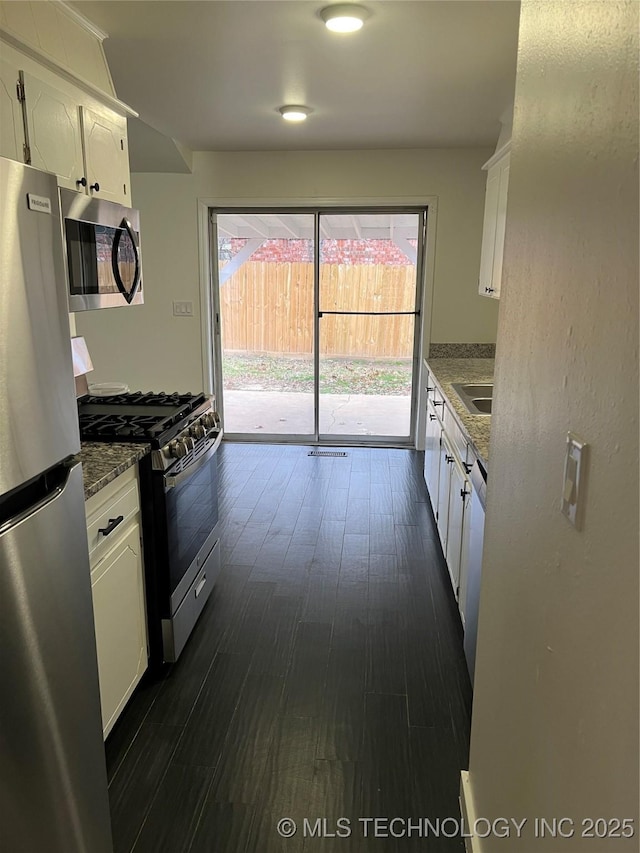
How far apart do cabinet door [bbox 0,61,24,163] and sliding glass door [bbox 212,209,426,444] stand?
351 centimetres

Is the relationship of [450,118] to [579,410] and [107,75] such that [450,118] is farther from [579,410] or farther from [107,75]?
[579,410]

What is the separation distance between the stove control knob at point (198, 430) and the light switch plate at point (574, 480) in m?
1.79

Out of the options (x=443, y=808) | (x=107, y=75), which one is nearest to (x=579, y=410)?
(x=443, y=808)

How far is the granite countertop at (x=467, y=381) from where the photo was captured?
91.9 inches

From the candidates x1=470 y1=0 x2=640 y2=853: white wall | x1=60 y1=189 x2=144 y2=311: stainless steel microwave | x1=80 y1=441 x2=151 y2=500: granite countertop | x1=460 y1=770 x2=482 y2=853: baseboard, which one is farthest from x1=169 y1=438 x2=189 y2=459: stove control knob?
x1=460 y1=770 x2=482 y2=853: baseboard

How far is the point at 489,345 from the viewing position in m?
5.23

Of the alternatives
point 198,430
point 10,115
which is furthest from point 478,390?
point 10,115

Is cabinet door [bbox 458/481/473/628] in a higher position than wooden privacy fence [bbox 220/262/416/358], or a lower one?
lower

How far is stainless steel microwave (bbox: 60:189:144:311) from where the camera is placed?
2033 millimetres

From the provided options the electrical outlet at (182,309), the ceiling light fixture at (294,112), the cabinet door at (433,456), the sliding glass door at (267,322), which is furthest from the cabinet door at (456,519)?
the electrical outlet at (182,309)

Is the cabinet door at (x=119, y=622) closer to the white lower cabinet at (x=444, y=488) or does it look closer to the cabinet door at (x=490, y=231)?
the white lower cabinet at (x=444, y=488)

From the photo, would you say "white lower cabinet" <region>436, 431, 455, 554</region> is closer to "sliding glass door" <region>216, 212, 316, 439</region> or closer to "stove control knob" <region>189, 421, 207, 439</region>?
"stove control knob" <region>189, 421, 207, 439</region>

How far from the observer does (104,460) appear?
1961mm

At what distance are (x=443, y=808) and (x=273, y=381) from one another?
4336 millimetres
